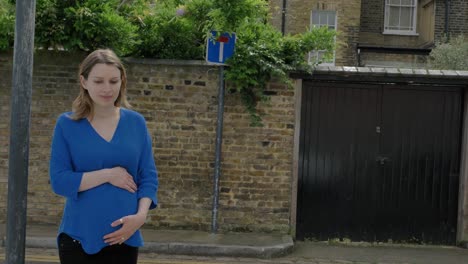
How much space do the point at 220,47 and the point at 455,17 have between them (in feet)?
49.4

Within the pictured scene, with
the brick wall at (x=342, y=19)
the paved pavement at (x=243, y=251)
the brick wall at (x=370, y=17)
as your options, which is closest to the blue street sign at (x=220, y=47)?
the paved pavement at (x=243, y=251)

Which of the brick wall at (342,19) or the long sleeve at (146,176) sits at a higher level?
the brick wall at (342,19)

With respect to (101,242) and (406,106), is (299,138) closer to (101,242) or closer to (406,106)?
(406,106)

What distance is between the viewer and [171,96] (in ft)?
27.8

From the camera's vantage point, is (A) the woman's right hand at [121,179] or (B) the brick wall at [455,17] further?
(B) the brick wall at [455,17]

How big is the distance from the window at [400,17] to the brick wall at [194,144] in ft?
45.7

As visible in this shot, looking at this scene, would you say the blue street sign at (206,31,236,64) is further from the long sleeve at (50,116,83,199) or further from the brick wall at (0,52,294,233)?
the long sleeve at (50,116,83,199)

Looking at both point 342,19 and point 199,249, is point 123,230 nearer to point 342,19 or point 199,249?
point 199,249

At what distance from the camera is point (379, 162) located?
859 cm

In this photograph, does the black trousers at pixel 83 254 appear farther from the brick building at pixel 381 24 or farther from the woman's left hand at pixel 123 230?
the brick building at pixel 381 24

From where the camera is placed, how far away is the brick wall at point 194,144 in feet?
27.8

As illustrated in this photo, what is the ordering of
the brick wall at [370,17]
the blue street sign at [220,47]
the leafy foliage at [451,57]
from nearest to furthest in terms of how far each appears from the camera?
the blue street sign at [220,47], the leafy foliage at [451,57], the brick wall at [370,17]

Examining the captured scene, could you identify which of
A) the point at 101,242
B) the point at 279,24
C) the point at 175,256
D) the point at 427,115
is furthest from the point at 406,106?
the point at 279,24

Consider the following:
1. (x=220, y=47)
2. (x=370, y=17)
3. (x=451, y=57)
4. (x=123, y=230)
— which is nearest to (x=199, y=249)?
(x=220, y=47)
